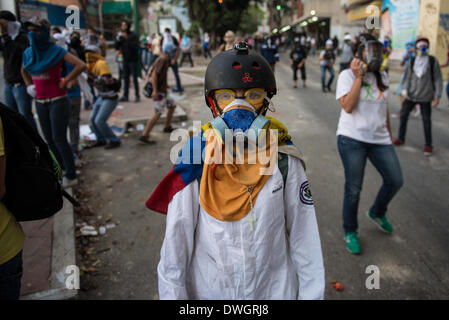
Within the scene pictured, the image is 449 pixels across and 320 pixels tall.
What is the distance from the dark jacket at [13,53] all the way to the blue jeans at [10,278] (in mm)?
4050

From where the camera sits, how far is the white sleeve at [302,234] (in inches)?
68.6

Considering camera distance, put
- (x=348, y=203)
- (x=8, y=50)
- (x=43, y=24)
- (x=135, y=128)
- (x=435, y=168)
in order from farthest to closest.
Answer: (x=135, y=128), (x=435, y=168), (x=8, y=50), (x=43, y=24), (x=348, y=203)

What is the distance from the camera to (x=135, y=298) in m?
3.20

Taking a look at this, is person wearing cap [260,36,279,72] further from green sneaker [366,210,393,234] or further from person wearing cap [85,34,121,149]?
green sneaker [366,210,393,234]

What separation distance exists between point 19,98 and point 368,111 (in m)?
4.88

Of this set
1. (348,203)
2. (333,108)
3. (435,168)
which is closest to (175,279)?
(348,203)

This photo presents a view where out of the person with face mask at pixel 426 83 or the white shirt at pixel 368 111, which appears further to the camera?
the person with face mask at pixel 426 83

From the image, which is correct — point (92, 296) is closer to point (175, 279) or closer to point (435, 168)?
point (175, 279)

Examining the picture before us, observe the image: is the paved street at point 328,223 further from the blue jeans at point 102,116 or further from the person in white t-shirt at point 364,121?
the person in white t-shirt at point 364,121

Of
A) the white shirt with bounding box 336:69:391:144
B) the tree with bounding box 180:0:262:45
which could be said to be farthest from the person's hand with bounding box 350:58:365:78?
the tree with bounding box 180:0:262:45

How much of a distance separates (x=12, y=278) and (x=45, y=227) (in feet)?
6.81

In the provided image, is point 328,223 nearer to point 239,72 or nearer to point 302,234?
point 302,234

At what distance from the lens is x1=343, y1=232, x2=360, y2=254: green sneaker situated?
3.73 m

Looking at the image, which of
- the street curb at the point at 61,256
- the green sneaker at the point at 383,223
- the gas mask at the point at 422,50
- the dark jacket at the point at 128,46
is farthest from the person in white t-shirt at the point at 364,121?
the dark jacket at the point at 128,46
